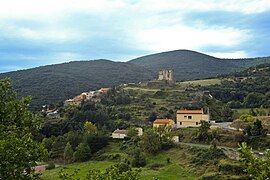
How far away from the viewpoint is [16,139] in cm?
1459

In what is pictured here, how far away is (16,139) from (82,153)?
57.8m

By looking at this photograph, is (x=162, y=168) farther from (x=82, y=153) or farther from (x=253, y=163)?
(x=253, y=163)

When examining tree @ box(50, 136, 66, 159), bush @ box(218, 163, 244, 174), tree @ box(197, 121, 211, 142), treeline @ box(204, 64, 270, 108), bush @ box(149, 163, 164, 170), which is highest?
treeline @ box(204, 64, 270, 108)

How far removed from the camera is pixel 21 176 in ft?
50.4

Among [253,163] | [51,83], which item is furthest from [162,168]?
[51,83]

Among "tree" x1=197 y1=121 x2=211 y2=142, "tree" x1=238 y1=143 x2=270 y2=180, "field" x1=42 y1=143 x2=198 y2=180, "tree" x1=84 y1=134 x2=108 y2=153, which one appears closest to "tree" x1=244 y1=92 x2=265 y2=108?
"tree" x1=197 y1=121 x2=211 y2=142

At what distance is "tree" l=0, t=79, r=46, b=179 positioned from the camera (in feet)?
47.4

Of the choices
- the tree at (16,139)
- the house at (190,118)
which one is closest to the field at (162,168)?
the house at (190,118)

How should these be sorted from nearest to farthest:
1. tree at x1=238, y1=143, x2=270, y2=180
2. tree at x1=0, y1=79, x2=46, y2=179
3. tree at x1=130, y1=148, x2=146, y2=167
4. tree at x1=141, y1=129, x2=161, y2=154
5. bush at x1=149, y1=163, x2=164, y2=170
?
tree at x1=238, y1=143, x2=270, y2=180, tree at x1=0, y1=79, x2=46, y2=179, bush at x1=149, y1=163, x2=164, y2=170, tree at x1=130, y1=148, x2=146, y2=167, tree at x1=141, y1=129, x2=161, y2=154

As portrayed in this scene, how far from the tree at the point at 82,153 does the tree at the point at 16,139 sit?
2118 inches

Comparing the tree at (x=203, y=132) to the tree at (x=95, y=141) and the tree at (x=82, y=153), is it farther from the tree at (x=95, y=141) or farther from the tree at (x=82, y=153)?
the tree at (x=82, y=153)

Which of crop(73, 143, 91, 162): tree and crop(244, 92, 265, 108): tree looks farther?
crop(244, 92, 265, 108): tree

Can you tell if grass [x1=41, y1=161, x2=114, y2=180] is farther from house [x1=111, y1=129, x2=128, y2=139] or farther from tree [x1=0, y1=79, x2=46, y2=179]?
tree [x1=0, y1=79, x2=46, y2=179]

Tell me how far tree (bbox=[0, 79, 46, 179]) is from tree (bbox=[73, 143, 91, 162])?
5381 cm
